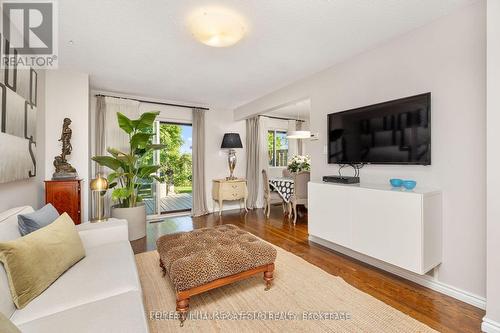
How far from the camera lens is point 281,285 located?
2.11 metres

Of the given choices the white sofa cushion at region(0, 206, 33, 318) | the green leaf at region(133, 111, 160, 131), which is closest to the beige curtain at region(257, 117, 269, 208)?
the green leaf at region(133, 111, 160, 131)

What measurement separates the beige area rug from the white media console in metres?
0.47

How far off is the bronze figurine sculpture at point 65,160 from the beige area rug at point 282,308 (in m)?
1.71

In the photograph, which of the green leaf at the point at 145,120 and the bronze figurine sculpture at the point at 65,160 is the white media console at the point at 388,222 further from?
the bronze figurine sculpture at the point at 65,160

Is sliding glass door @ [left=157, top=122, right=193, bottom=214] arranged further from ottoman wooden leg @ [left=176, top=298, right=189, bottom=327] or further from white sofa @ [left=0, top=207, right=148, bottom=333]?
ottoman wooden leg @ [left=176, top=298, right=189, bottom=327]

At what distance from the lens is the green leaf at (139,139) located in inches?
131

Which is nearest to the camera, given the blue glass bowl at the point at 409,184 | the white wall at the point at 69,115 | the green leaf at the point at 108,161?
the blue glass bowl at the point at 409,184

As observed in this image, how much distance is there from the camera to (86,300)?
1.23m

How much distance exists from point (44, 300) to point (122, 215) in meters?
2.23

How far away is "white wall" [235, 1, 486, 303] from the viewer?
183 cm

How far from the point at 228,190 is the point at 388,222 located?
340 cm

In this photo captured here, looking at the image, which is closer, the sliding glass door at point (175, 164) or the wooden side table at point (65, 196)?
the wooden side table at point (65, 196)

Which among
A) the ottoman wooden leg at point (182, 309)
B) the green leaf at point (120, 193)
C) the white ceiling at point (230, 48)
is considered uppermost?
the white ceiling at point (230, 48)
